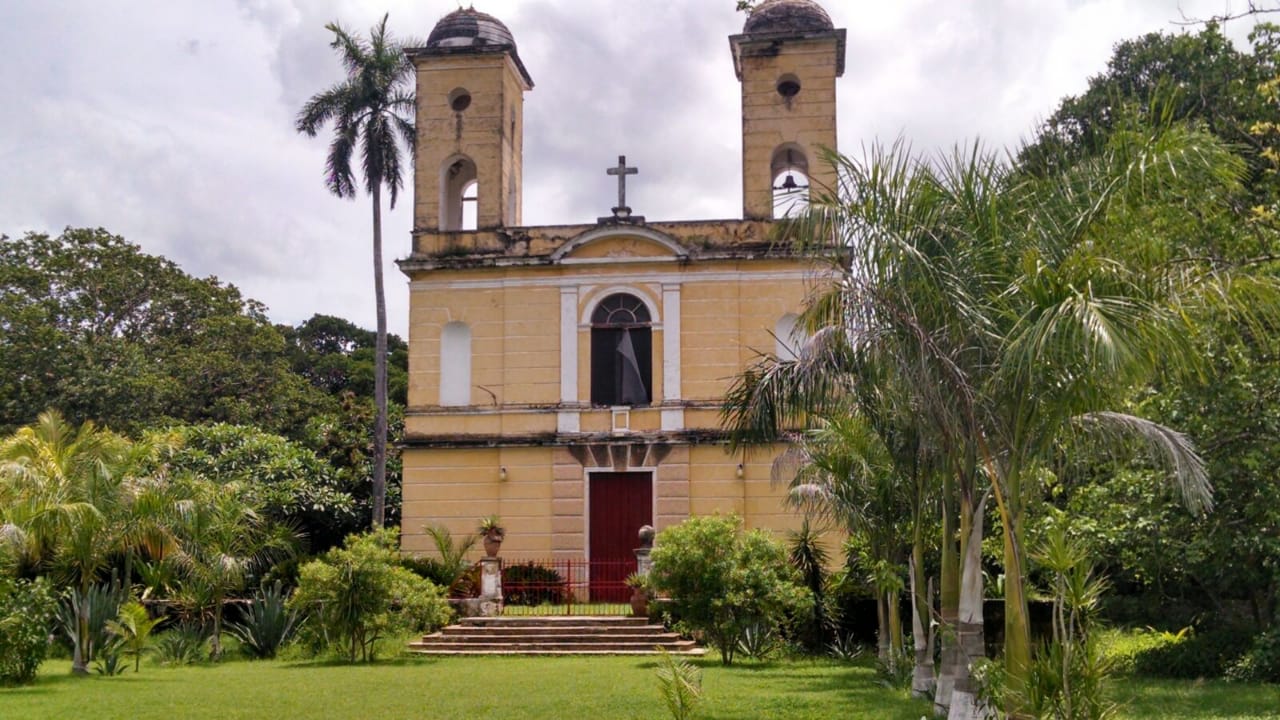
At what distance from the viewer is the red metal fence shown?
21.1 metres

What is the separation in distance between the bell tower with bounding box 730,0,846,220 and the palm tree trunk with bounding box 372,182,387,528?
820cm

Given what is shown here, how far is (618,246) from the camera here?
79.2 ft

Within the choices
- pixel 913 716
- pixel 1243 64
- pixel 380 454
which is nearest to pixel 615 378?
pixel 380 454

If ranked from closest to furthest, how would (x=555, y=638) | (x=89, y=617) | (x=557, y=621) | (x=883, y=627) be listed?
1. (x=89, y=617)
2. (x=883, y=627)
3. (x=555, y=638)
4. (x=557, y=621)

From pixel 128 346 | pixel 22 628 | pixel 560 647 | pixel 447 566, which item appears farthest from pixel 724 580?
pixel 128 346

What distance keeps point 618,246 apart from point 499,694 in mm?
12272

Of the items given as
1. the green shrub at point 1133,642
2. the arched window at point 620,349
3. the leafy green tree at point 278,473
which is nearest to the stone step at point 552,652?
the green shrub at point 1133,642

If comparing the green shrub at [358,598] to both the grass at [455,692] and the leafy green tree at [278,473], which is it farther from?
the leafy green tree at [278,473]

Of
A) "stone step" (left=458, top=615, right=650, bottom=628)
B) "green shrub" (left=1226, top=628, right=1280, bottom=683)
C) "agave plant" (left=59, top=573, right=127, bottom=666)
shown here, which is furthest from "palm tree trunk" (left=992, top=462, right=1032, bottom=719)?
"agave plant" (left=59, top=573, right=127, bottom=666)

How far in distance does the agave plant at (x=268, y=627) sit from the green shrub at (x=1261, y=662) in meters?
12.0

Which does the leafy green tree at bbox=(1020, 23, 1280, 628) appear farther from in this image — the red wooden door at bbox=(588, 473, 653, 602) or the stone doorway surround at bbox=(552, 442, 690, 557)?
the red wooden door at bbox=(588, 473, 653, 602)

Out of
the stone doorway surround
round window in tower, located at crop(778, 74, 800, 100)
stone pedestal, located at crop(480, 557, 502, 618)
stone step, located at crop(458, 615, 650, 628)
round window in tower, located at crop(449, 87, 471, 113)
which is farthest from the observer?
round window in tower, located at crop(449, 87, 471, 113)

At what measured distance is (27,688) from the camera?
13758mm

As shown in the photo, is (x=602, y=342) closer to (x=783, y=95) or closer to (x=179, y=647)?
(x=783, y=95)
